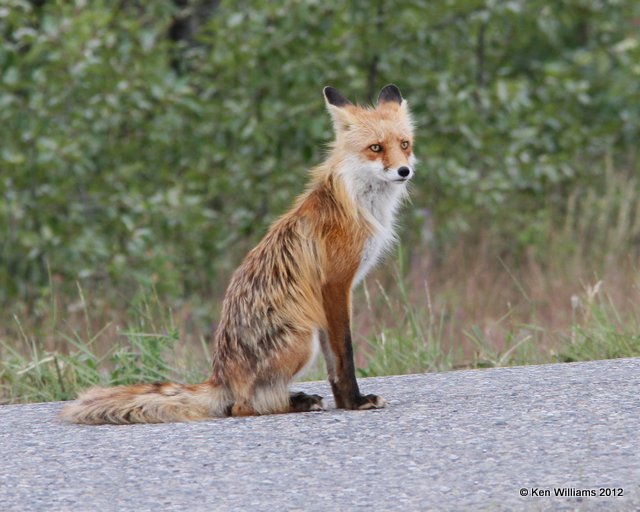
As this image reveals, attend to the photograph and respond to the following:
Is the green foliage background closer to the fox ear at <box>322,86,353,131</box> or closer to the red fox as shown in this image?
the fox ear at <box>322,86,353,131</box>

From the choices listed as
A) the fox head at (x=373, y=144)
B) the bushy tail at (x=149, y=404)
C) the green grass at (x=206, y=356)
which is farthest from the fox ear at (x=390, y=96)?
the bushy tail at (x=149, y=404)

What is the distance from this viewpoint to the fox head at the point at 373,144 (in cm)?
579

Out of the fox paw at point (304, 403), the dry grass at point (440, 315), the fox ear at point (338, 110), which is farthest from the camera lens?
the dry grass at point (440, 315)

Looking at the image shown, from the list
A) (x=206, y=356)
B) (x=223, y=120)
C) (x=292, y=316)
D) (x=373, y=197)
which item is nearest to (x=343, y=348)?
(x=292, y=316)

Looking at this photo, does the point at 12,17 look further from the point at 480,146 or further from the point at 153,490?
the point at 153,490

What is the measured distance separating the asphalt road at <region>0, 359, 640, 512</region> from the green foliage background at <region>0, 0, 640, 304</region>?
5133 millimetres

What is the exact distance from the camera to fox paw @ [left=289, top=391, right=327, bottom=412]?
227 inches

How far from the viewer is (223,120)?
11500 millimetres

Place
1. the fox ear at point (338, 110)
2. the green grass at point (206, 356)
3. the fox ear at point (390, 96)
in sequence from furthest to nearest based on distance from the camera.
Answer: the green grass at point (206, 356) → the fox ear at point (390, 96) → the fox ear at point (338, 110)

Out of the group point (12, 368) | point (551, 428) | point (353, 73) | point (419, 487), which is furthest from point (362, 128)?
point (353, 73)

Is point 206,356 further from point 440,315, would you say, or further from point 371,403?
point 440,315

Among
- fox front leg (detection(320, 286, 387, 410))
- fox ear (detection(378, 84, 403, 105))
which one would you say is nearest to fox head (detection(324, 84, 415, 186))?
fox ear (detection(378, 84, 403, 105))

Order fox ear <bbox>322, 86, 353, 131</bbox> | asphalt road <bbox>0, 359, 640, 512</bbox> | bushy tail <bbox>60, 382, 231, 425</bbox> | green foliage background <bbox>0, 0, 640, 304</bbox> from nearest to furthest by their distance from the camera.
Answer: asphalt road <bbox>0, 359, 640, 512</bbox>
bushy tail <bbox>60, 382, 231, 425</bbox>
fox ear <bbox>322, 86, 353, 131</bbox>
green foliage background <bbox>0, 0, 640, 304</bbox>

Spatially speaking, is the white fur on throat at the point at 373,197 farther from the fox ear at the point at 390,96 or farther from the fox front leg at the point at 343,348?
the fox ear at the point at 390,96
